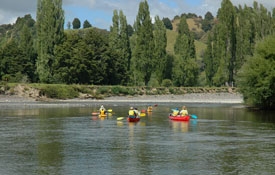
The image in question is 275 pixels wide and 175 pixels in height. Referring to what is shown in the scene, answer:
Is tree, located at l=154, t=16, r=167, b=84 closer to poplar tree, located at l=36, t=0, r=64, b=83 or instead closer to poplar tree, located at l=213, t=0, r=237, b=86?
poplar tree, located at l=213, t=0, r=237, b=86

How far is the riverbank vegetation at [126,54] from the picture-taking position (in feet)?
340

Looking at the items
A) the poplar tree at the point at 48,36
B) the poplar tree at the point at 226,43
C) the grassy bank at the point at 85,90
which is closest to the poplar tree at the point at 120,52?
the grassy bank at the point at 85,90

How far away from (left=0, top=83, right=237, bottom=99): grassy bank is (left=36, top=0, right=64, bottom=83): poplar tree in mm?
5407

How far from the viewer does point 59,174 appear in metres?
25.6

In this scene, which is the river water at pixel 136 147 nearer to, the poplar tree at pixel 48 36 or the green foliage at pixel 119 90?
the poplar tree at pixel 48 36

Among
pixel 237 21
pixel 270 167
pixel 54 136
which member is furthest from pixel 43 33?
pixel 270 167

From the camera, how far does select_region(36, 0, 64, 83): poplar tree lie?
103 meters

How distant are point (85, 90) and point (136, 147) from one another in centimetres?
6855

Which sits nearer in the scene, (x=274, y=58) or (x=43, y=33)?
(x=274, y=58)

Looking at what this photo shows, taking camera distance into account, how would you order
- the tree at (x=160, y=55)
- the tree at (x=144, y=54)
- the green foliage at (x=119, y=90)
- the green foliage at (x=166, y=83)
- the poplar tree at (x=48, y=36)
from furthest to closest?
the green foliage at (x=166, y=83), the tree at (x=160, y=55), the tree at (x=144, y=54), the green foliage at (x=119, y=90), the poplar tree at (x=48, y=36)

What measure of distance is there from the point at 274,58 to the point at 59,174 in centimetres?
4847

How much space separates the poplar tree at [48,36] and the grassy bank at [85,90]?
17.7ft

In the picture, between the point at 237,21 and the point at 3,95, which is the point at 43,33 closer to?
the point at 3,95

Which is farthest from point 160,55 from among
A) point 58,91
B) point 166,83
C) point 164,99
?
point 58,91
